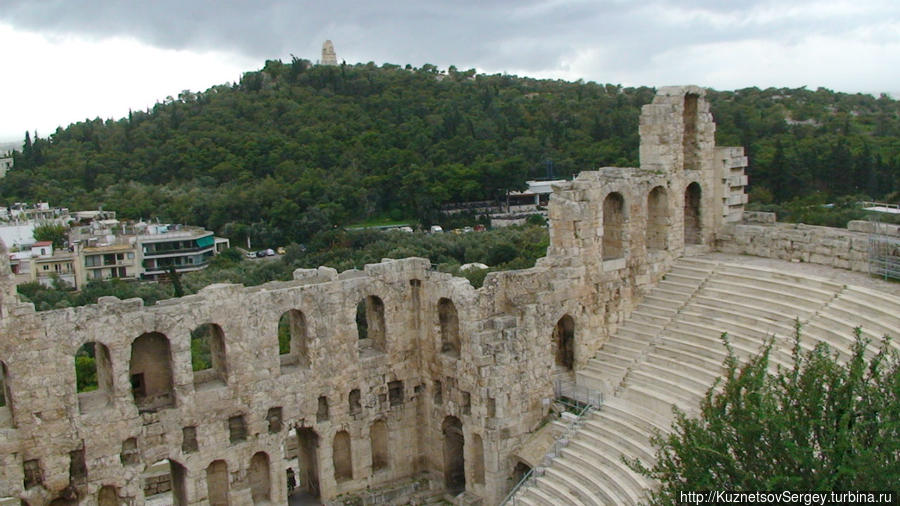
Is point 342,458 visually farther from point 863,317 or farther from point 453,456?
point 863,317

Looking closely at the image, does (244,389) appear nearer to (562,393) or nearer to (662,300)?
(562,393)

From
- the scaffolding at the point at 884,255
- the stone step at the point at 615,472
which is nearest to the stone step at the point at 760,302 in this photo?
the scaffolding at the point at 884,255

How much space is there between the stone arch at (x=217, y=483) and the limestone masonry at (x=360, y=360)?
50mm

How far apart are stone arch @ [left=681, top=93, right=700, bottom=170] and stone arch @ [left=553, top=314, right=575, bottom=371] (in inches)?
281

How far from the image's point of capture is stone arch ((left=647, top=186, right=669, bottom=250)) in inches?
1108

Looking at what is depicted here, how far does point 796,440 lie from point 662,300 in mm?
12424

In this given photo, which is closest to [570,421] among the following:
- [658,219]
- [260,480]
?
[658,219]

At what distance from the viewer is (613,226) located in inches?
1109

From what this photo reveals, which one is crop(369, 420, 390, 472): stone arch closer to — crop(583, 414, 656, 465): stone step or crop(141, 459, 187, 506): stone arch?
crop(141, 459, 187, 506): stone arch

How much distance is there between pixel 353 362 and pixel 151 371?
19.2 feet

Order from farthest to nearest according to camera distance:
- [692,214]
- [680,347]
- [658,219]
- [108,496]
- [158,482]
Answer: [692,214] → [158,482] → [658,219] → [680,347] → [108,496]

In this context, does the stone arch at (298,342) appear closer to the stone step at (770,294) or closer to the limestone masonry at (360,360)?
the limestone masonry at (360,360)

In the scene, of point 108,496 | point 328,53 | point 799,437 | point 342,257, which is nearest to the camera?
point 799,437

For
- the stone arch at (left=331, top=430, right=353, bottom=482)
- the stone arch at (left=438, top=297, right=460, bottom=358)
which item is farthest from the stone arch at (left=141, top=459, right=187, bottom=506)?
the stone arch at (left=438, top=297, right=460, bottom=358)
